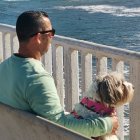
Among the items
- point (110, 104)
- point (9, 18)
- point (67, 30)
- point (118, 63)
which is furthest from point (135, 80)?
point (9, 18)

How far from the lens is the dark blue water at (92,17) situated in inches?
540

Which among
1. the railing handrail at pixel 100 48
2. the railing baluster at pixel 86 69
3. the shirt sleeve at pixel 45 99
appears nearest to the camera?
the shirt sleeve at pixel 45 99

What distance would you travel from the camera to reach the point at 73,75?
14.5 ft

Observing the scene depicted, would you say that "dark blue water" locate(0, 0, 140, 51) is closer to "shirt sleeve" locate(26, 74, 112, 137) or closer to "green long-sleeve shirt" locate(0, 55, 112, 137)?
"green long-sleeve shirt" locate(0, 55, 112, 137)

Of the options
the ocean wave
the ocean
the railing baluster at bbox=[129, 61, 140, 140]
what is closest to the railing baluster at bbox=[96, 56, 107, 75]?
the railing baluster at bbox=[129, 61, 140, 140]

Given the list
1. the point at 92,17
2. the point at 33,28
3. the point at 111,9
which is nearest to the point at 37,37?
the point at 33,28

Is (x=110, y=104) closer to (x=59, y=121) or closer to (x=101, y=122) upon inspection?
(x=101, y=122)

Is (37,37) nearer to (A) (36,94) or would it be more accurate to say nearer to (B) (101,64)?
(A) (36,94)

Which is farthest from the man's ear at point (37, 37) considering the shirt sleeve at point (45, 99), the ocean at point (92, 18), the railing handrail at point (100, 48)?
the ocean at point (92, 18)

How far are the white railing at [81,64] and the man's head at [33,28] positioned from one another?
0.89 meters

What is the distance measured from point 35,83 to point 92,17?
1408 cm

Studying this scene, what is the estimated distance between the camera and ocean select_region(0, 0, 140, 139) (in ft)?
44.9

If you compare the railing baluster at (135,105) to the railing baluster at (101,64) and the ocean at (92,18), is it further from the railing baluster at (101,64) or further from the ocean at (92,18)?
the ocean at (92,18)

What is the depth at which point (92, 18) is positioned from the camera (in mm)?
16594
